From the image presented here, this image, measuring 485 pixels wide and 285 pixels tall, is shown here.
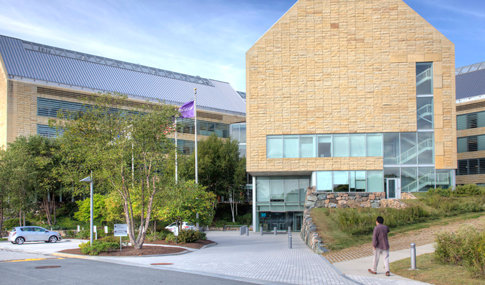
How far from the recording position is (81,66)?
55.0 metres

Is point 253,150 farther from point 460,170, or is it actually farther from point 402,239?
point 460,170

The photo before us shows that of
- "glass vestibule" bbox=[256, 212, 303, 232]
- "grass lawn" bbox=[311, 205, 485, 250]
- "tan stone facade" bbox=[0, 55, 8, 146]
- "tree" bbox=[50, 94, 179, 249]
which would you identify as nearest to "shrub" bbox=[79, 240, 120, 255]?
"tree" bbox=[50, 94, 179, 249]

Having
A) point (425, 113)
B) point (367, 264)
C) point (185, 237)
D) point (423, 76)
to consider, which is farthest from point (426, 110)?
point (367, 264)

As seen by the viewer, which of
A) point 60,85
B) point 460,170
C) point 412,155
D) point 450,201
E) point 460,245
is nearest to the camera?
point 460,245

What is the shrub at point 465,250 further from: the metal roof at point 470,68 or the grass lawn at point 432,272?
the metal roof at point 470,68

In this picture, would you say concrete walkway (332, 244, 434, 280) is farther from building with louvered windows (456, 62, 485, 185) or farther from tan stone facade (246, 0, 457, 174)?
building with louvered windows (456, 62, 485, 185)

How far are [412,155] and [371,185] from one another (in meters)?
4.13

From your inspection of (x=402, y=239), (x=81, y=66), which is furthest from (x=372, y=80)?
(x=81, y=66)

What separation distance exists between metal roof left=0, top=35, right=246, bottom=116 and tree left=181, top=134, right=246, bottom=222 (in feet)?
38.7

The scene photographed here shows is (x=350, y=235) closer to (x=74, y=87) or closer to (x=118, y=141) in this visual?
(x=118, y=141)

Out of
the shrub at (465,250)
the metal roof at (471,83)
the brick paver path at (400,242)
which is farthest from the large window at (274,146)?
the metal roof at (471,83)

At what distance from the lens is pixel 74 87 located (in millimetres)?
50312

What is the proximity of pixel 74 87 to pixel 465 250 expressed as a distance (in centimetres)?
4741

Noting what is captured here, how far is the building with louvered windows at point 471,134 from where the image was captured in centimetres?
4959
